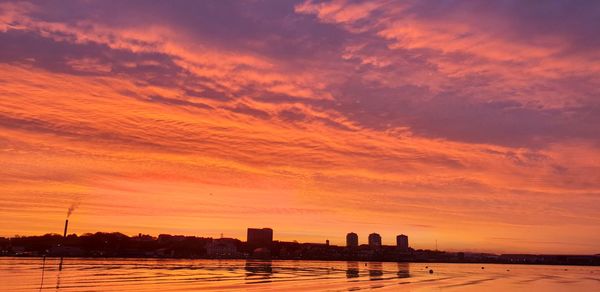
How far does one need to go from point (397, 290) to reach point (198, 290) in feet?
93.9

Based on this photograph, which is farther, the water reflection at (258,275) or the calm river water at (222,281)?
the water reflection at (258,275)

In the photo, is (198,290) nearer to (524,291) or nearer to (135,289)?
(135,289)

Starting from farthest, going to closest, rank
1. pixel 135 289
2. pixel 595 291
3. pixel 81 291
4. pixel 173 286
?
pixel 595 291, pixel 173 286, pixel 135 289, pixel 81 291

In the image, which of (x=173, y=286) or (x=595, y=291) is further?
(x=595, y=291)

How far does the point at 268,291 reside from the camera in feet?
193

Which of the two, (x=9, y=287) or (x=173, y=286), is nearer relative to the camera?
(x=9, y=287)

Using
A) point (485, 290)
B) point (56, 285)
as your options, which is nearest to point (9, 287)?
point (56, 285)

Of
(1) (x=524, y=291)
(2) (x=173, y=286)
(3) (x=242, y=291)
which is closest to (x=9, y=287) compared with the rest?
(2) (x=173, y=286)

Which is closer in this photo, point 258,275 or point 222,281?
point 222,281

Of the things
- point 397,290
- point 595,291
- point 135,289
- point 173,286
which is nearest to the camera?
point 135,289

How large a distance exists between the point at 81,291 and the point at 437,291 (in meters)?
48.1

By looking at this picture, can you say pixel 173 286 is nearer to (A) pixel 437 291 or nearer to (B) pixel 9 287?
(B) pixel 9 287

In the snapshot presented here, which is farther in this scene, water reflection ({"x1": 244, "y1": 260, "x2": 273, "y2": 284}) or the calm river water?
water reflection ({"x1": 244, "y1": 260, "x2": 273, "y2": 284})

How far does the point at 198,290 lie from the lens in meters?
Answer: 58.0
